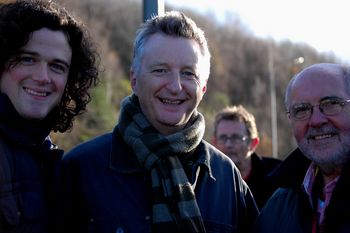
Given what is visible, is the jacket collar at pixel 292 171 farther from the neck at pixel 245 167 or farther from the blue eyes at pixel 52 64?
the neck at pixel 245 167

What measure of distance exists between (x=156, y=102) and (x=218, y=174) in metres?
0.61

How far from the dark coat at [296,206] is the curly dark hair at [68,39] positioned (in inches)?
54.7

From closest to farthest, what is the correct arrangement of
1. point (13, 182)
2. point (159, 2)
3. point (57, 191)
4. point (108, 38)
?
point (13, 182)
point (57, 191)
point (159, 2)
point (108, 38)

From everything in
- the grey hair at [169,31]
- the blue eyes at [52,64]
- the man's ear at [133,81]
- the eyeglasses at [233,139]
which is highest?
the grey hair at [169,31]

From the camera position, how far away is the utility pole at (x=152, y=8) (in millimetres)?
3438

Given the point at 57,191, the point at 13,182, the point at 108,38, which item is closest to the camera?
the point at 13,182

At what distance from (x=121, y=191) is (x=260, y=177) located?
2936mm

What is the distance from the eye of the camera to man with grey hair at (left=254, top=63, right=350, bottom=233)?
327 cm

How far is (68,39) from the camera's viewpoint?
3475 millimetres

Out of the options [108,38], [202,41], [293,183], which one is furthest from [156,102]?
[108,38]

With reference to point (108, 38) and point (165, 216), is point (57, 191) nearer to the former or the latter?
point (165, 216)

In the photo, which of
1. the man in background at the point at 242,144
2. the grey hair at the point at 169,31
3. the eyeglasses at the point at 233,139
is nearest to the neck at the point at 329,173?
the grey hair at the point at 169,31

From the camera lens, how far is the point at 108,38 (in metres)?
61.6

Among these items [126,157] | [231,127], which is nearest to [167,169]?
[126,157]
